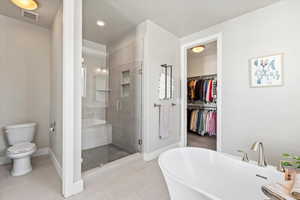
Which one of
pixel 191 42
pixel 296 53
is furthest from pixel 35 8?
pixel 296 53

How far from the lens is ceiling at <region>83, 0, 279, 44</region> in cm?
201

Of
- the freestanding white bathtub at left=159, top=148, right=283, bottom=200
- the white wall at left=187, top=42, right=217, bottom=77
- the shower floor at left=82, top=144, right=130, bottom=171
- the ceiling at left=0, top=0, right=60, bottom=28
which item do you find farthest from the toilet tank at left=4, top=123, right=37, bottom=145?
the white wall at left=187, top=42, right=217, bottom=77

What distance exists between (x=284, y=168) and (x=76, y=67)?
2271mm

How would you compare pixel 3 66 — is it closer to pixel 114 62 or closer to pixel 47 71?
pixel 47 71

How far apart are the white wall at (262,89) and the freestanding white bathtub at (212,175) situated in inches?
41.9

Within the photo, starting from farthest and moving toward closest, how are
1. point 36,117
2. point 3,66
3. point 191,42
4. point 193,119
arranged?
1. point 193,119
2. point 191,42
3. point 36,117
4. point 3,66

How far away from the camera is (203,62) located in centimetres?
434

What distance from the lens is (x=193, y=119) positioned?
3984 mm

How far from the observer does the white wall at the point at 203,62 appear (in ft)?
13.5

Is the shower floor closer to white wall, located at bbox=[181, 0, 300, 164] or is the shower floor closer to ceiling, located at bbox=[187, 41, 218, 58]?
white wall, located at bbox=[181, 0, 300, 164]

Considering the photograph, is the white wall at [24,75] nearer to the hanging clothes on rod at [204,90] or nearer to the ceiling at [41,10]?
the ceiling at [41,10]

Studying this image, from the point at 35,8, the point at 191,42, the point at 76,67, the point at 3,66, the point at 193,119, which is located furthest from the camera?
the point at 193,119

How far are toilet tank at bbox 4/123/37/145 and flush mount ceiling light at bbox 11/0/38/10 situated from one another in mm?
1841

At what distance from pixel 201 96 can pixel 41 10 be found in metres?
3.85
